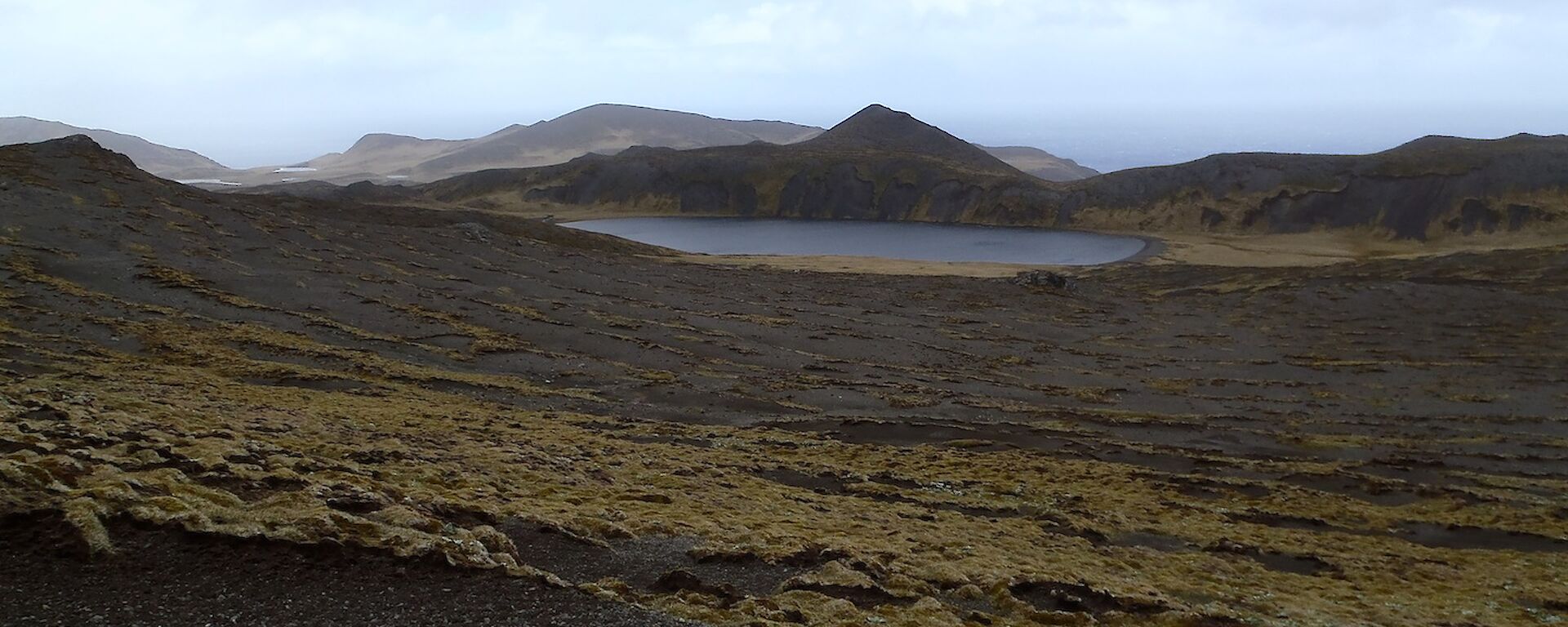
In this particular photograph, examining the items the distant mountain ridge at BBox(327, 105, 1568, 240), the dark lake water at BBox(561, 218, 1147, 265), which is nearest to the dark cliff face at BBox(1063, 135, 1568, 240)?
the distant mountain ridge at BBox(327, 105, 1568, 240)

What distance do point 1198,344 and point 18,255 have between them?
41429 millimetres

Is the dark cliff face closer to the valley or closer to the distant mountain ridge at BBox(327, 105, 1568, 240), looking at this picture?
the distant mountain ridge at BBox(327, 105, 1568, 240)

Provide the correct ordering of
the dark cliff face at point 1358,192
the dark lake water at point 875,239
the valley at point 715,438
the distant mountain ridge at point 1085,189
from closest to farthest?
the valley at point 715,438 → the dark cliff face at point 1358,192 → the dark lake water at point 875,239 → the distant mountain ridge at point 1085,189

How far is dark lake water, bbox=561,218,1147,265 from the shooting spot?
83000mm

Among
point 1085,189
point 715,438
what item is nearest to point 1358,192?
point 1085,189

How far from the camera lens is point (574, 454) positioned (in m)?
17.4

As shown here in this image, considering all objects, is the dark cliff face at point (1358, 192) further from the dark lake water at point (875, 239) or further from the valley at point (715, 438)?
the valley at point (715, 438)

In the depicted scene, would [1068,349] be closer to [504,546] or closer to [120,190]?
[504,546]

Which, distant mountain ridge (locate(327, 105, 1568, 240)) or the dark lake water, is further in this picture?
distant mountain ridge (locate(327, 105, 1568, 240))

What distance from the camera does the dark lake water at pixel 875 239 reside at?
83000 millimetres

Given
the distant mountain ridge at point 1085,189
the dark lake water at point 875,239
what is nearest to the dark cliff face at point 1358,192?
the distant mountain ridge at point 1085,189

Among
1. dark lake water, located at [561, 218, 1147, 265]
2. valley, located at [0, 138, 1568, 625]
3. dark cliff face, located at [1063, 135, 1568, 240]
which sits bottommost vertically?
valley, located at [0, 138, 1568, 625]

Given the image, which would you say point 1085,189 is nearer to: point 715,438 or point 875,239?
point 875,239

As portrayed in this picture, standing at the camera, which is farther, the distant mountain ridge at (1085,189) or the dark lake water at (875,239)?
the distant mountain ridge at (1085,189)
